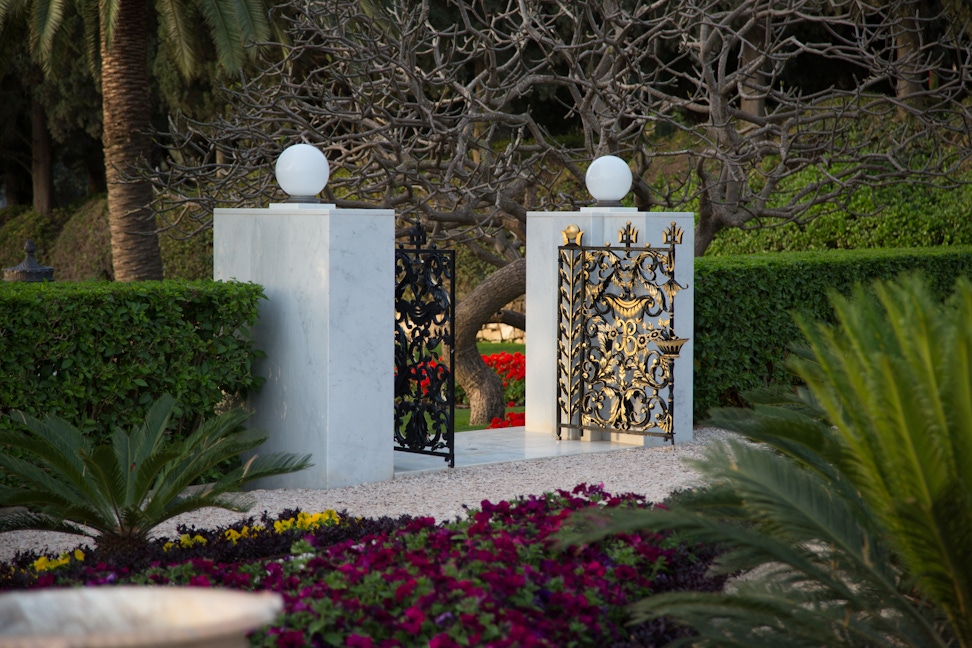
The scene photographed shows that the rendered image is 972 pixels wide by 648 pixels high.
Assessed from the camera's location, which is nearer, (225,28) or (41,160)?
(225,28)

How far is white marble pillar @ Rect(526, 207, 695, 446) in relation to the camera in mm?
7863

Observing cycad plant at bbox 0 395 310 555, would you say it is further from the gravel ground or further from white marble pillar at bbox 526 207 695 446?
white marble pillar at bbox 526 207 695 446

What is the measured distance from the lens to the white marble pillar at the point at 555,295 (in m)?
7.86

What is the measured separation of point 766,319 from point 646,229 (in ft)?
6.20

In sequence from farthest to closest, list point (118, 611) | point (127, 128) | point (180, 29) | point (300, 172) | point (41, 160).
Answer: point (41, 160)
point (180, 29)
point (127, 128)
point (300, 172)
point (118, 611)

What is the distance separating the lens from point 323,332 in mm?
6320

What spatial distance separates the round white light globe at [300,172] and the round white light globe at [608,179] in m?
2.26

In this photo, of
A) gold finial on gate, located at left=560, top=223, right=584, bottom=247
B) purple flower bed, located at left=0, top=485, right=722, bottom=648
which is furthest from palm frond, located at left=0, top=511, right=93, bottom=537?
gold finial on gate, located at left=560, top=223, right=584, bottom=247

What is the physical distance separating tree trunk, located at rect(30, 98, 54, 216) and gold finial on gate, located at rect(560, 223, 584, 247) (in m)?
21.7

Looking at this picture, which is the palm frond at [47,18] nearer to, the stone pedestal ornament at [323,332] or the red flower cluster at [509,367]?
the red flower cluster at [509,367]

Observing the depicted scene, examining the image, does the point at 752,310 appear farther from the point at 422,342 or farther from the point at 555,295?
the point at 422,342

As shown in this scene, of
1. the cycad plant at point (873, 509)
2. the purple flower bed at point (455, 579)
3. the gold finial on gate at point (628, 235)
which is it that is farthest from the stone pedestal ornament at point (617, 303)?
the cycad plant at point (873, 509)

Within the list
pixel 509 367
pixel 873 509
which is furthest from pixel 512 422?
pixel 873 509

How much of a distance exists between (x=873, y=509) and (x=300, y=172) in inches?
172
